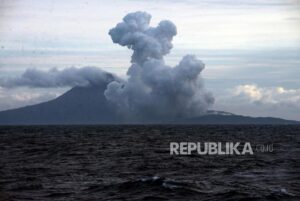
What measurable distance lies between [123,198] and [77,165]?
65.8 ft

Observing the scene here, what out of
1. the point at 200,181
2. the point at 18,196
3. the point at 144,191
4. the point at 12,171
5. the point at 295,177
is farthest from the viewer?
the point at 12,171

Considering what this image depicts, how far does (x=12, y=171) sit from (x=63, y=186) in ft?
36.0

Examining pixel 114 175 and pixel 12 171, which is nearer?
pixel 114 175

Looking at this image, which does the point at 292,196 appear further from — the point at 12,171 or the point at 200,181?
the point at 12,171

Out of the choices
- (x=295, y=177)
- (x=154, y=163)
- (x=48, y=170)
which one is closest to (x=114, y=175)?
(x=48, y=170)

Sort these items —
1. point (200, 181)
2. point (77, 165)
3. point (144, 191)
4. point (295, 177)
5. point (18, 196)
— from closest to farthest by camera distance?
1. point (18, 196)
2. point (144, 191)
3. point (200, 181)
4. point (295, 177)
5. point (77, 165)

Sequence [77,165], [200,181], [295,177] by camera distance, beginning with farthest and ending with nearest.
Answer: [77,165]
[295,177]
[200,181]

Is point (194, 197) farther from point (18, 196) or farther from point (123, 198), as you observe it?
point (18, 196)

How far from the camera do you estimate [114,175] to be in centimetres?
4309

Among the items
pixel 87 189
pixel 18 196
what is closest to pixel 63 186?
pixel 87 189

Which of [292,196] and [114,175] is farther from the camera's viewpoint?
[114,175]

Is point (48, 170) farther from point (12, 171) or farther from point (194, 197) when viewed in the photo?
point (194, 197)

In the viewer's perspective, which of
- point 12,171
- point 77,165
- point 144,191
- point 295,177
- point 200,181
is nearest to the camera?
point 144,191

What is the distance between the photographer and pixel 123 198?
32312 mm
